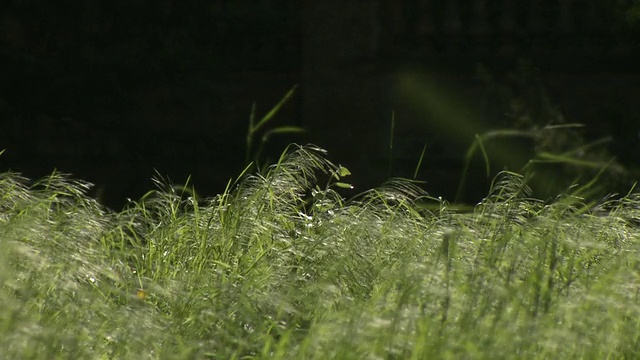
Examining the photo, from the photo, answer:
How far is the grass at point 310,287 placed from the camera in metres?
2.60

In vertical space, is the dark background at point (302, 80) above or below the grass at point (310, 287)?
below

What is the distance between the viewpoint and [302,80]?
8375 mm

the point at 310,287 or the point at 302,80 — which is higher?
the point at 310,287

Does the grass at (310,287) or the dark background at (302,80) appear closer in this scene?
the grass at (310,287)

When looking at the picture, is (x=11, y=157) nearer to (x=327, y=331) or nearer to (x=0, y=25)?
(x=0, y=25)

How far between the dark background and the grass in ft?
12.2

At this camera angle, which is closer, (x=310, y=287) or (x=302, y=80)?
(x=310, y=287)

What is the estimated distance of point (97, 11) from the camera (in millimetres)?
8820

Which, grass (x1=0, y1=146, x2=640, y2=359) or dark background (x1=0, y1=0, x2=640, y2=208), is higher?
grass (x1=0, y1=146, x2=640, y2=359)

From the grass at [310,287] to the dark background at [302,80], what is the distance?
371 centimetres

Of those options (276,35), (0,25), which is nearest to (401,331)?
(276,35)

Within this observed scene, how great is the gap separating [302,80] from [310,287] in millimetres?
5458

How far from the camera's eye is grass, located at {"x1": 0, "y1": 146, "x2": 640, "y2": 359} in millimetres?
2600

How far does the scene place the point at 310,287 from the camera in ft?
9.89
